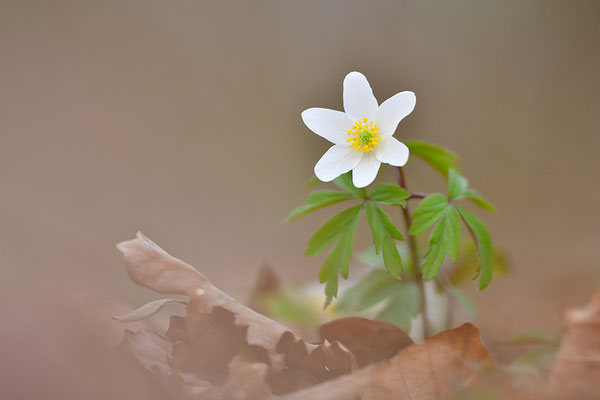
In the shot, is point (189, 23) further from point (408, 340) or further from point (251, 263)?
point (408, 340)

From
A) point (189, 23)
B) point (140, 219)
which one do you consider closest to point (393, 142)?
point (140, 219)

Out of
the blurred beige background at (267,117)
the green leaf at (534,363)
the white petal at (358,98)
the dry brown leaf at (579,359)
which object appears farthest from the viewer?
the blurred beige background at (267,117)

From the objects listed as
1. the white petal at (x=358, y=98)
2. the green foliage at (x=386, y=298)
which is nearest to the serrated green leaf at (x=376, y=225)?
the white petal at (x=358, y=98)

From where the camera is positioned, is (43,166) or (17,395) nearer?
(17,395)

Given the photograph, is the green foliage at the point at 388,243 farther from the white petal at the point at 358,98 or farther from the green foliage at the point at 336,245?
the white petal at the point at 358,98

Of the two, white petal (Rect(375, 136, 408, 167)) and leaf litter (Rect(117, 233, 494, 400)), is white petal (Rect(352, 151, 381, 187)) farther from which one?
leaf litter (Rect(117, 233, 494, 400))

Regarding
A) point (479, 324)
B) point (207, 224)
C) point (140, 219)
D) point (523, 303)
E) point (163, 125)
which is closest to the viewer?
point (479, 324)
